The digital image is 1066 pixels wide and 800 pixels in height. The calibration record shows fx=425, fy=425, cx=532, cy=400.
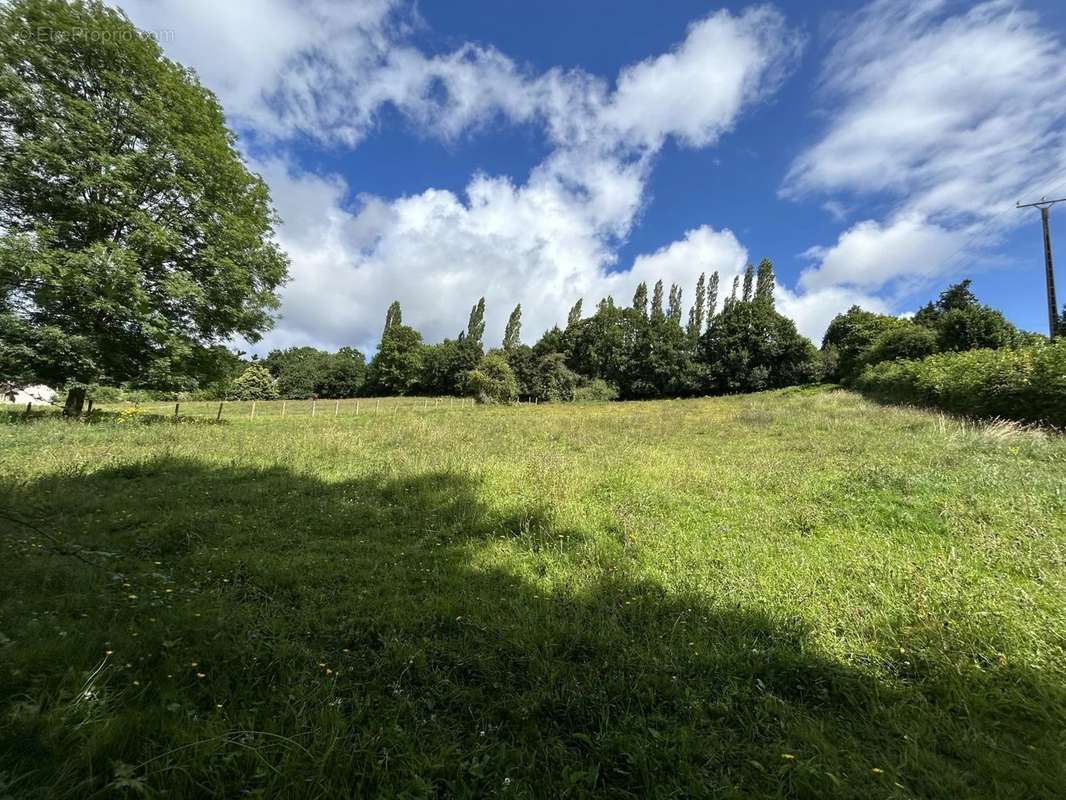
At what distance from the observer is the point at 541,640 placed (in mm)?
3535

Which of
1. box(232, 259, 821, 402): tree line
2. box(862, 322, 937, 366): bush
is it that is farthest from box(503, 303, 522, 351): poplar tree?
box(862, 322, 937, 366): bush

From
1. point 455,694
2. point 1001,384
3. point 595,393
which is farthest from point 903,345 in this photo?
point 455,694

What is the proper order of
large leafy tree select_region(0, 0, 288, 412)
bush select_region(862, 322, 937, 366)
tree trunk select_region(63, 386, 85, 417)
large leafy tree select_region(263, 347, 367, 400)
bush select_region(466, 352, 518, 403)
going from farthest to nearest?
large leafy tree select_region(263, 347, 367, 400) → bush select_region(466, 352, 518, 403) → bush select_region(862, 322, 937, 366) → tree trunk select_region(63, 386, 85, 417) → large leafy tree select_region(0, 0, 288, 412)

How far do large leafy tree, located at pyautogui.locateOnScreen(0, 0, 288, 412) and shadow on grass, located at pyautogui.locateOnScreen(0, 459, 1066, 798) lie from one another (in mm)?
13019

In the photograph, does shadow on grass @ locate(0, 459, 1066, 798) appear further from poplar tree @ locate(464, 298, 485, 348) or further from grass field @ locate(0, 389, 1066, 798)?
poplar tree @ locate(464, 298, 485, 348)

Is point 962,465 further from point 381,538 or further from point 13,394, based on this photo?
point 13,394

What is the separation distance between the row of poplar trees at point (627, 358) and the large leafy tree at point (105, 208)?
1001 inches

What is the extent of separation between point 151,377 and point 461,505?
50.6 feet

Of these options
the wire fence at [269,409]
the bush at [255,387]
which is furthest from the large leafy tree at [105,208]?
the bush at [255,387]

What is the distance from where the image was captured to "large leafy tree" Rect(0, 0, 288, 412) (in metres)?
13.1

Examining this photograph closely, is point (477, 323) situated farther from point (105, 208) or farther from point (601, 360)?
point (105, 208)

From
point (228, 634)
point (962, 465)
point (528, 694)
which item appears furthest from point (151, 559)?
point (962, 465)

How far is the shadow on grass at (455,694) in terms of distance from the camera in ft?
7.35

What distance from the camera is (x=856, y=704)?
285 cm
